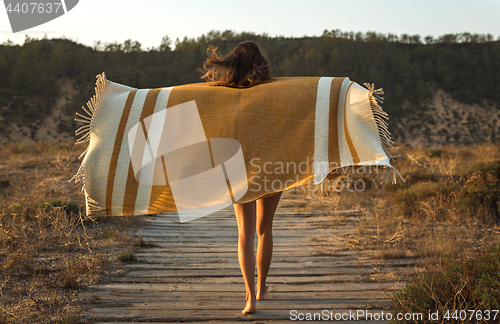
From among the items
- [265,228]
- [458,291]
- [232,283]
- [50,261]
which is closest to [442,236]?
[458,291]

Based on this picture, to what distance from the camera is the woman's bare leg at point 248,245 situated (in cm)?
267

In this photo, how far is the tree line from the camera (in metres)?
37.2

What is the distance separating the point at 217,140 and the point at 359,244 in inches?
116

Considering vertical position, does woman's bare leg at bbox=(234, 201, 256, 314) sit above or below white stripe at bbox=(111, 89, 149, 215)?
below

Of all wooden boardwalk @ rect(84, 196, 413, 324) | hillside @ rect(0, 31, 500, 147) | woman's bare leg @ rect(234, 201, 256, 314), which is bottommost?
wooden boardwalk @ rect(84, 196, 413, 324)

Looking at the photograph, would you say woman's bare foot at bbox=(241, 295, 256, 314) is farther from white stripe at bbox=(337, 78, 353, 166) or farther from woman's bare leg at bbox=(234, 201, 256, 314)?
white stripe at bbox=(337, 78, 353, 166)

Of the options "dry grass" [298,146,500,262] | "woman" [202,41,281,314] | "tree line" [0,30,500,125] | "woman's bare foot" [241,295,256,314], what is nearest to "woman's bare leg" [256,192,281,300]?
"woman" [202,41,281,314]

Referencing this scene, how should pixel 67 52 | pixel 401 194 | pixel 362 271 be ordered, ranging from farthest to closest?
pixel 67 52 < pixel 401 194 < pixel 362 271

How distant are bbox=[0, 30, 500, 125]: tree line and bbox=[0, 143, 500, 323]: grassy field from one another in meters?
33.3

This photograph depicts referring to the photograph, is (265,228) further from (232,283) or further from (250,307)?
(232,283)

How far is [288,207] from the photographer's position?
767 centimetres

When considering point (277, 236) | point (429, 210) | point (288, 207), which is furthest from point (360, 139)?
point (288, 207)

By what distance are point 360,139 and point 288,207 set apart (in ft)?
17.8

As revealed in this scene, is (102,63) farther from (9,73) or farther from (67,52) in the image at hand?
(9,73)
